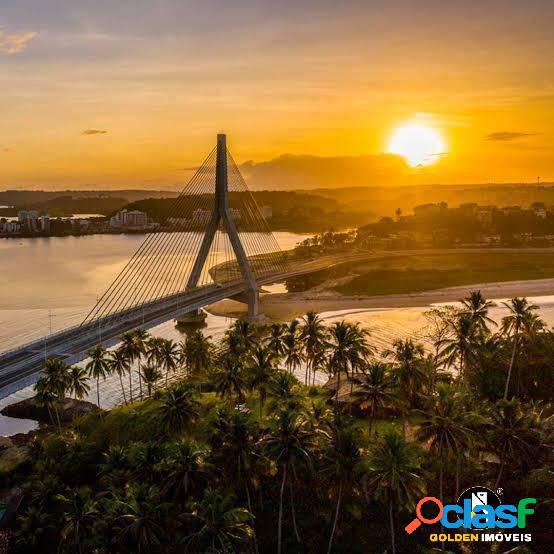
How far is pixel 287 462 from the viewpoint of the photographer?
76.1ft

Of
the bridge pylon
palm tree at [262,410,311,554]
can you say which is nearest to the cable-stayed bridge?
the bridge pylon

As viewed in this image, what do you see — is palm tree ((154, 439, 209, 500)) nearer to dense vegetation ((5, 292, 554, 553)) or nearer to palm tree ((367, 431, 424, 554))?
dense vegetation ((5, 292, 554, 553))

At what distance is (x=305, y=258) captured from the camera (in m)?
136

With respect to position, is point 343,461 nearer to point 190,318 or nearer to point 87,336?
point 87,336

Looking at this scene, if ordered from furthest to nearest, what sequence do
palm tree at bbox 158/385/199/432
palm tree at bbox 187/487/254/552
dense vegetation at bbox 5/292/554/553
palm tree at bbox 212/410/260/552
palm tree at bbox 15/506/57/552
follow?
palm tree at bbox 158/385/199/432
palm tree at bbox 15/506/57/552
palm tree at bbox 212/410/260/552
dense vegetation at bbox 5/292/554/553
palm tree at bbox 187/487/254/552

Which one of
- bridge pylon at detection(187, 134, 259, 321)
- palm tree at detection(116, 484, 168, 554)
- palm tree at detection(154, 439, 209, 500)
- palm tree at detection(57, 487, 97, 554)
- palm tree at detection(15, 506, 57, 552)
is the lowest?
palm tree at detection(15, 506, 57, 552)

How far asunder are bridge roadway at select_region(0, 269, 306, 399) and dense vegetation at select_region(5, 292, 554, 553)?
10.9 ft

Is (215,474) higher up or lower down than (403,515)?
higher up

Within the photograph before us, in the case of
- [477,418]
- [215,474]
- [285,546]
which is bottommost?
[285,546]

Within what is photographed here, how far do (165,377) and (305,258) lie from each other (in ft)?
277

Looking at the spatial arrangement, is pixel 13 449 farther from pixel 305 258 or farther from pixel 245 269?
pixel 305 258

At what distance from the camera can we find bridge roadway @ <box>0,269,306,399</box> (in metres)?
41.8

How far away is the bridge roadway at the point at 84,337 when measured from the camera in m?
41.8

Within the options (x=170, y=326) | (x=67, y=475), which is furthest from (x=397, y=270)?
(x=67, y=475)
